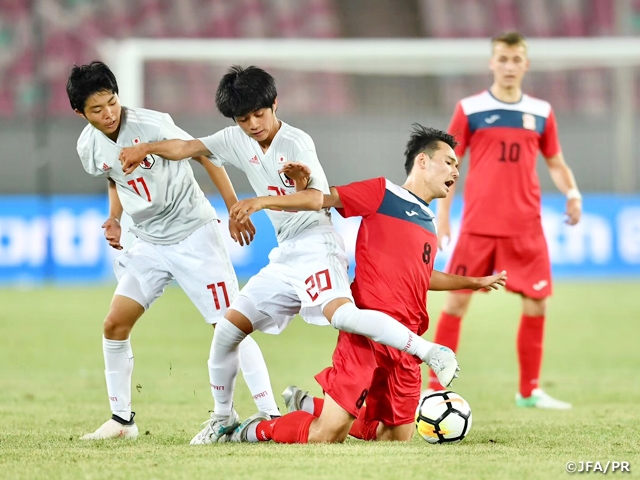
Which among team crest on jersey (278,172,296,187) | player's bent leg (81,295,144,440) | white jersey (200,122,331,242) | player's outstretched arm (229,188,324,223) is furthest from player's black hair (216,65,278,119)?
player's bent leg (81,295,144,440)

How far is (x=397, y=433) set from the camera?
191 inches

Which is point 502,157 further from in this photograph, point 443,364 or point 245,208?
point 245,208

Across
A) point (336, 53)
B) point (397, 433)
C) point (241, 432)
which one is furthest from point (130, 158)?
point (336, 53)

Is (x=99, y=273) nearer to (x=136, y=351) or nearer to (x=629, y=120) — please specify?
(x=136, y=351)

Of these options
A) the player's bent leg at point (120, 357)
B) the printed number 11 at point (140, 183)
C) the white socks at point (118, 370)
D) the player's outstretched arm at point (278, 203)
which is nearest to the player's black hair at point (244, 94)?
the player's outstretched arm at point (278, 203)

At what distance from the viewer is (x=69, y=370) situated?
764 cm

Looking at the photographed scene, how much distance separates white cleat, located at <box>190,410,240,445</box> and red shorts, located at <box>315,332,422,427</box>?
469mm

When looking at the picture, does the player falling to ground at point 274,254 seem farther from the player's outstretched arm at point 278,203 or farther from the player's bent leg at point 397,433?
the player's bent leg at point 397,433

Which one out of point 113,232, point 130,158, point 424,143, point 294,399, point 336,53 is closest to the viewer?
point 130,158

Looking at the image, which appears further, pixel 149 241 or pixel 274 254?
pixel 149 241

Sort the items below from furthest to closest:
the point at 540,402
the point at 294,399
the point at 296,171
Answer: the point at 540,402
the point at 294,399
the point at 296,171

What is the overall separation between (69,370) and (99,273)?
6.56 meters

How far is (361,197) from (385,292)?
442 millimetres
